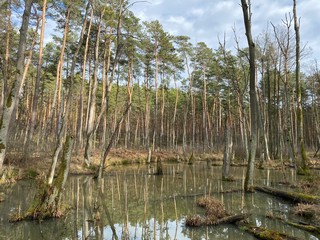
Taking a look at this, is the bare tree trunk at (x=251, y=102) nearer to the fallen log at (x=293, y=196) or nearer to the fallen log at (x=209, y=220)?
the fallen log at (x=293, y=196)

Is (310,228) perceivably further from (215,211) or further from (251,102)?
(251,102)

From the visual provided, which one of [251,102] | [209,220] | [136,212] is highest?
[251,102]

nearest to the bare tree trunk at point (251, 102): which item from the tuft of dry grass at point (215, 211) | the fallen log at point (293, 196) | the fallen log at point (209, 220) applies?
the fallen log at point (293, 196)

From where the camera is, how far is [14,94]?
7520 millimetres

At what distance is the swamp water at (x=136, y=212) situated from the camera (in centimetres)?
633

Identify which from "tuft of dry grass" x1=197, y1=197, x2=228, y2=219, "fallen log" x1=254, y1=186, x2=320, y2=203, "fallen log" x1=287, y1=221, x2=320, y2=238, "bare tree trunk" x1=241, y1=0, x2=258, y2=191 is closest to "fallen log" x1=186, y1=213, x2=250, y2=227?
"tuft of dry grass" x1=197, y1=197, x2=228, y2=219

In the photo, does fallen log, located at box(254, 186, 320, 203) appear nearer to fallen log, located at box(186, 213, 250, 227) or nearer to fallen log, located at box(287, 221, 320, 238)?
fallen log, located at box(287, 221, 320, 238)

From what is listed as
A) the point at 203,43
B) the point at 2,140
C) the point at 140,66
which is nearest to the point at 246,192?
the point at 2,140

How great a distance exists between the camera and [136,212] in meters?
8.38

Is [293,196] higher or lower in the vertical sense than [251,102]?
lower

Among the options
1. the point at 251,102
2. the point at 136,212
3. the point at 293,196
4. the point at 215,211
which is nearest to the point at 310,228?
the point at 215,211

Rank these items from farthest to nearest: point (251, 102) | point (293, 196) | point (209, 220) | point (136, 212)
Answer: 1. point (251, 102)
2. point (293, 196)
3. point (136, 212)
4. point (209, 220)

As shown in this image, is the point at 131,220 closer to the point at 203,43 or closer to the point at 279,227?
the point at 279,227

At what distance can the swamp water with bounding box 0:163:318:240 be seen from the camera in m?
6.33
